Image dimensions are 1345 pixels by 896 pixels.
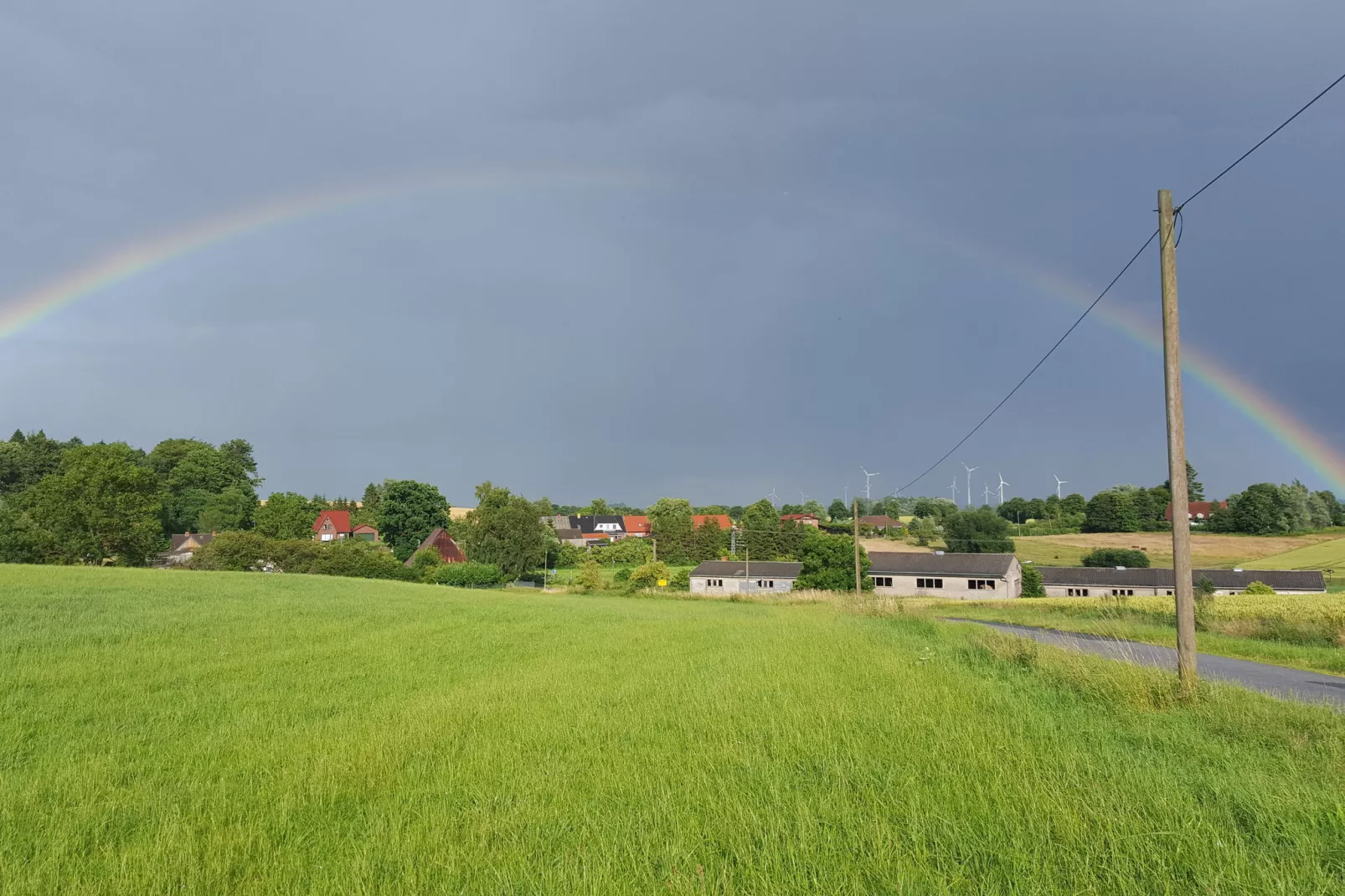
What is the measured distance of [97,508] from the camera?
183 feet

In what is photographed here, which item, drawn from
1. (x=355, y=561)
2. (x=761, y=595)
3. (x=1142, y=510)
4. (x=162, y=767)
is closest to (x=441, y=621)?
(x=162, y=767)

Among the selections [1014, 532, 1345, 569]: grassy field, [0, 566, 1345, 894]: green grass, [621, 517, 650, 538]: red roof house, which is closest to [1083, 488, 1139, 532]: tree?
[1014, 532, 1345, 569]: grassy field

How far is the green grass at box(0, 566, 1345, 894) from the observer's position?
461 cm

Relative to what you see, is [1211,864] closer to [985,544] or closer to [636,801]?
[636,801]

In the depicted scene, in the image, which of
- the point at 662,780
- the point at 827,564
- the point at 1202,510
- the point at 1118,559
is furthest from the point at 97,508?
the point at 1202,510

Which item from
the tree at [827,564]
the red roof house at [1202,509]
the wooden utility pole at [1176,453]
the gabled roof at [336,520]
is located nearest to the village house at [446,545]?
the gabled roof at [336,520]

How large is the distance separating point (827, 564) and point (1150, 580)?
1130 inches

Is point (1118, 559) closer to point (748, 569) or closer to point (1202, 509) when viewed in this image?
point (748, 569)

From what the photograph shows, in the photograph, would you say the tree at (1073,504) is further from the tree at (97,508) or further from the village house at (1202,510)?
the tree at (97,508)

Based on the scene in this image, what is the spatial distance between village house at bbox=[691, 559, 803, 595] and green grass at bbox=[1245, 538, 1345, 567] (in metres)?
43.3

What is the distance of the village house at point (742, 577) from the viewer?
228 feet

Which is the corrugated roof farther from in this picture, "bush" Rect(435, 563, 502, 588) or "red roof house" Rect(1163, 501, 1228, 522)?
"red roof house" Rect(1163, 501, 1228, 522)

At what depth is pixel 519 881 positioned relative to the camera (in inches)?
173

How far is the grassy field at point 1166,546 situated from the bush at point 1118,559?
157 centimetres
